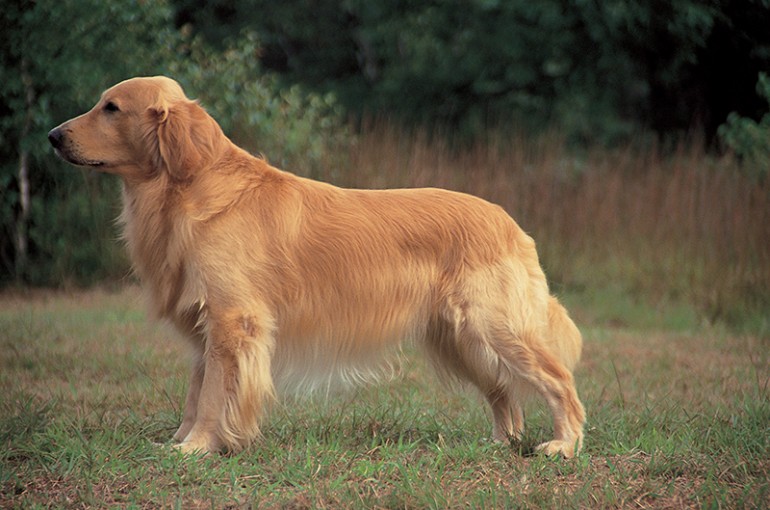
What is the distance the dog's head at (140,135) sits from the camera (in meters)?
4.29

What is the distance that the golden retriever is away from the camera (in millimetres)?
4215

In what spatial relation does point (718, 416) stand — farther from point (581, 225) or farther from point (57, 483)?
point (581, 225)

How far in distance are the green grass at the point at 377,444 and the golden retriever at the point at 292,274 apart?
0.28m

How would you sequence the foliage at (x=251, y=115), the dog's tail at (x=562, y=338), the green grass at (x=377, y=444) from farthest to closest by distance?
1. the foliage at (x=251, y=115)
2. the dog's tail at (x=562, y=338)
3. the green grass at (x=377, y=444)

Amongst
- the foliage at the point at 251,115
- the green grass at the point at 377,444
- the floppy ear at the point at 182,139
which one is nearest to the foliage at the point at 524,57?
the foliage at the point at 251,115

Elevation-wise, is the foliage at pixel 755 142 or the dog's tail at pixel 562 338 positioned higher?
the foliage at pixel 755 142

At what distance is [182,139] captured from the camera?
4316 mm

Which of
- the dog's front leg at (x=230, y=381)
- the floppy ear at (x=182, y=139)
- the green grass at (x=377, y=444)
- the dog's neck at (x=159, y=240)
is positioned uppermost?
the floppy ear at (x=182, y=139)

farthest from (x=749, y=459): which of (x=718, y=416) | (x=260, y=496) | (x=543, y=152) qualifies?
(x=543, y=152)

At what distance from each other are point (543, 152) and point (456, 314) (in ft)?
21.9

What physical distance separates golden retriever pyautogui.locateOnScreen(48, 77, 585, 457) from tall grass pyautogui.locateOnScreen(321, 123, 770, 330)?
4543 mm

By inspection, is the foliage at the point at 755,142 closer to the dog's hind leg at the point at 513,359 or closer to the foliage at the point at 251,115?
the foliage at the point at 251,115

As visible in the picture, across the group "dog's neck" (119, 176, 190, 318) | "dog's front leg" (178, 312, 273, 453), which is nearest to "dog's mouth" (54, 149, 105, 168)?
"dog's neck" (119, 176, 190, 318)

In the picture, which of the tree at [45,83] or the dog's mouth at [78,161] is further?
the tree at [45,83]
